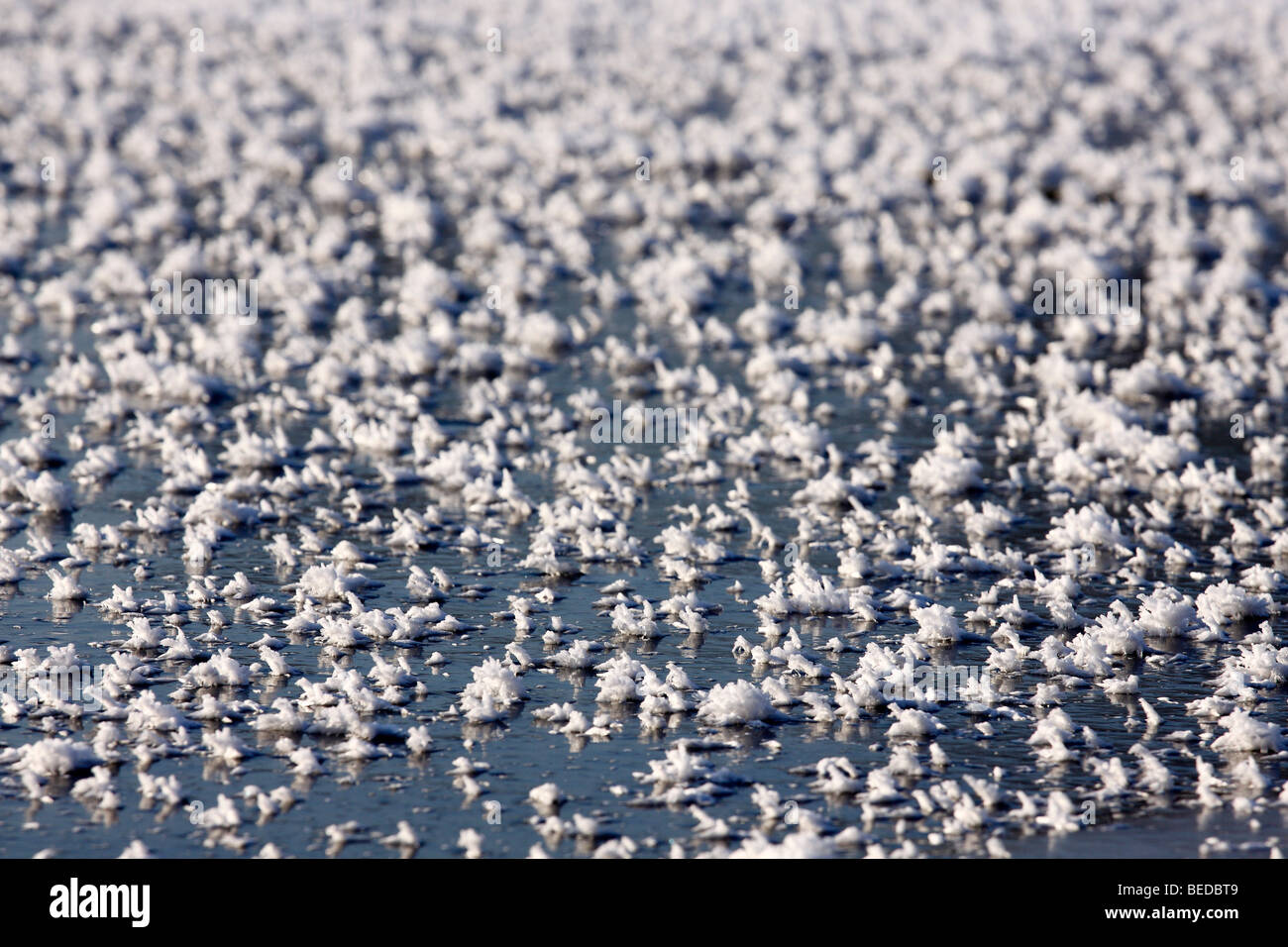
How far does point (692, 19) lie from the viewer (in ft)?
179

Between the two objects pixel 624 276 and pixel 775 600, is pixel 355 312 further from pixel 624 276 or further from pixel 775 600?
pixel 775 600

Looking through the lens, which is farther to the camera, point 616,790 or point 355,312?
point 355,312

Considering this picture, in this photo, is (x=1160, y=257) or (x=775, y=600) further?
(x=1160, y=257)

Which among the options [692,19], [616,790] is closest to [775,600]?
[616,790]

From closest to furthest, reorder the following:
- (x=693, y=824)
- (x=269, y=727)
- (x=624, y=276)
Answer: (x=693, y=824) → (x=269, y=727) → (x=624, y=276)

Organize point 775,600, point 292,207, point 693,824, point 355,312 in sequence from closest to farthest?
point 693,824 → point 775,600 → point 355,312 → point 292,207

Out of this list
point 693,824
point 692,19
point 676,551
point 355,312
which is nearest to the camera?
point 693,824

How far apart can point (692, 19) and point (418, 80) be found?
11.5 meters

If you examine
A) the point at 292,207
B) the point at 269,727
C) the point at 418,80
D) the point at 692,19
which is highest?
the point at 692,19

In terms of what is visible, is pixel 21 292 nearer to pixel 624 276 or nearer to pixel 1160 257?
pixel 624 276
